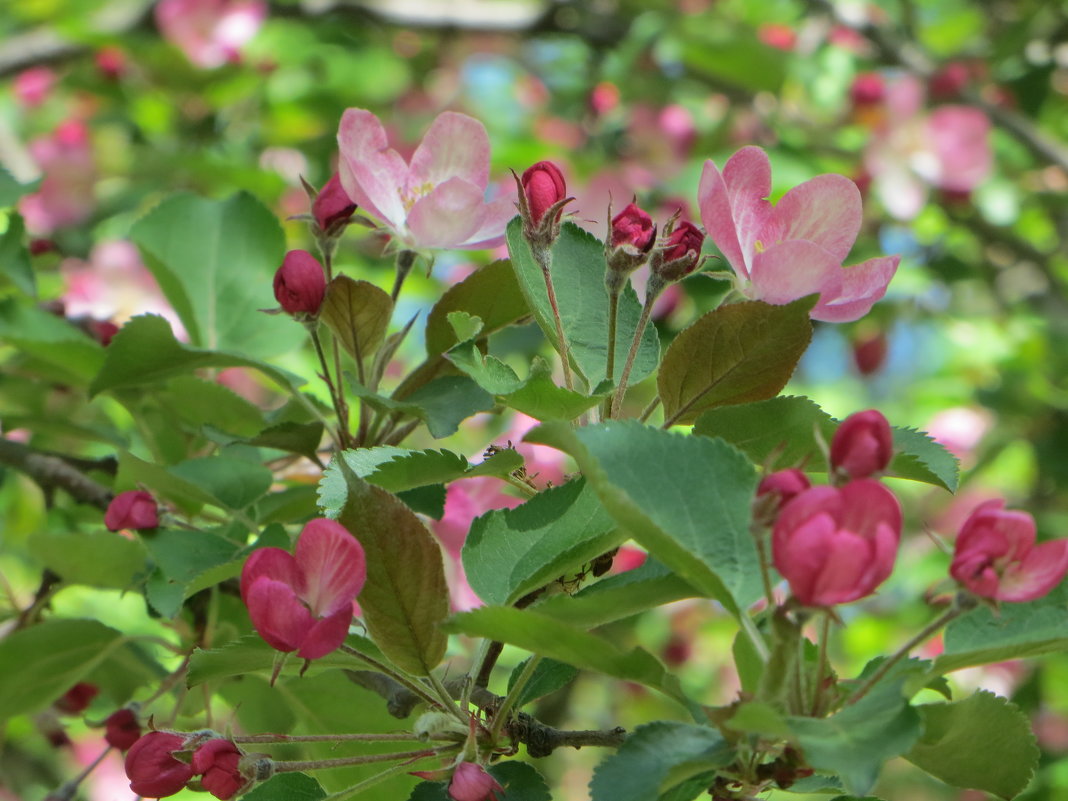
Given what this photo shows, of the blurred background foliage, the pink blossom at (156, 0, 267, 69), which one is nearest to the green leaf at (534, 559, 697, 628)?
the blurred background foliage

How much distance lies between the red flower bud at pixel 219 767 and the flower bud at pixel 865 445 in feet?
1.23

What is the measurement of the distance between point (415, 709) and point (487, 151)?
1.33 feet

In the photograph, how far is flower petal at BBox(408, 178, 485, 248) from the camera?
32.3 inches

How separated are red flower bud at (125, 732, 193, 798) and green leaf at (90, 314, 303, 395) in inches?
11.0

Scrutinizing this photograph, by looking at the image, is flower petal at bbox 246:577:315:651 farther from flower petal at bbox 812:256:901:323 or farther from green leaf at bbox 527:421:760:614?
flower petal at bbox 812:256:901:323

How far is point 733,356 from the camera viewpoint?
0.73 m

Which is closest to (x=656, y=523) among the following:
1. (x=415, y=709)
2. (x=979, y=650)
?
(x=979, y=650)

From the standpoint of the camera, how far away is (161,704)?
175 centimetres

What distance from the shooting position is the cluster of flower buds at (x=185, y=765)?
67 centimetres

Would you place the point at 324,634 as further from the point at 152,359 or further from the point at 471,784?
the point at 152,359

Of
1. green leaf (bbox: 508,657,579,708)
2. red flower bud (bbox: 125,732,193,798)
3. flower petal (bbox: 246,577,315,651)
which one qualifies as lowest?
green leaf (bbox: 508,657,579,708)

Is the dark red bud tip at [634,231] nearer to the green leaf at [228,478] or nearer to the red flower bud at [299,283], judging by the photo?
the red flower bud at [299,283]

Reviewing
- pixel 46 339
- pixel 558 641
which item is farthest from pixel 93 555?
pixel 558 641

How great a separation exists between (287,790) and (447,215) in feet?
1.29
